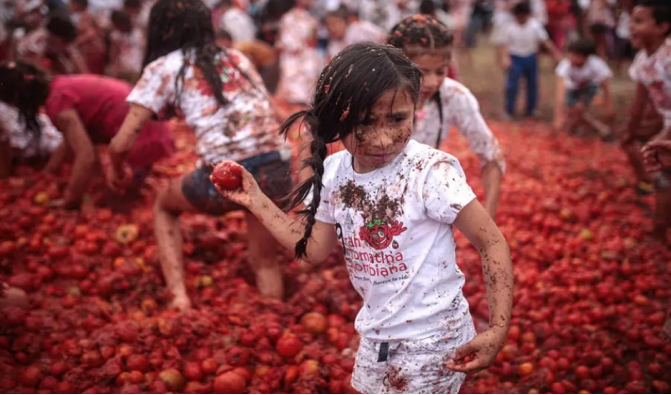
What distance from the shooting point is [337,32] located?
9.18 meters

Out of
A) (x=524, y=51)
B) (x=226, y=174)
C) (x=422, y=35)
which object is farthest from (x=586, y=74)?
(x=226, y=174)

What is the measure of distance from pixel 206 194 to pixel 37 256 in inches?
57.1

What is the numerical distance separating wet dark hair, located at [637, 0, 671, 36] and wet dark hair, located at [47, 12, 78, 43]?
608 centimetres

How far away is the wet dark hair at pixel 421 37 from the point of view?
8.89 ft

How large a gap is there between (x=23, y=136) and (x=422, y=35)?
4.11m

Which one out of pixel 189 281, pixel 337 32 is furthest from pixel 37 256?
pixel 337 32

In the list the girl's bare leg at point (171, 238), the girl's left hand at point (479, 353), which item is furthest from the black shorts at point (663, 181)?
the girl's bare leg at point (171, 238)

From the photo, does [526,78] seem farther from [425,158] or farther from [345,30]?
[425,158]

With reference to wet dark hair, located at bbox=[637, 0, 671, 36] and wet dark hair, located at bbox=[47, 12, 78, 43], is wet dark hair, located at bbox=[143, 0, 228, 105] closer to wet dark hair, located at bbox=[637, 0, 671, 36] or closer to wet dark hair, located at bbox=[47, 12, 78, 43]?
wet dark hair, located at bbox=[637, 0, 671, 36]

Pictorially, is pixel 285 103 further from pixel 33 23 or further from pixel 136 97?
pixel 136 97

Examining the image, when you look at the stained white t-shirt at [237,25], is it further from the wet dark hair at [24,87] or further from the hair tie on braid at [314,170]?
the hair tie on braid at [314,170]

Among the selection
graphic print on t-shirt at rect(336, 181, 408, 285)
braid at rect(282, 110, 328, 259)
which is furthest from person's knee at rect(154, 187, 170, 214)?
graphic print on t-shirt at rect(336, 181, 408, 285)

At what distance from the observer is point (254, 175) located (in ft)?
10.8

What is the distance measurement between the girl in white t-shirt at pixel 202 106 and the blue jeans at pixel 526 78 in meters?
6.51
